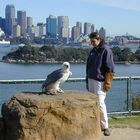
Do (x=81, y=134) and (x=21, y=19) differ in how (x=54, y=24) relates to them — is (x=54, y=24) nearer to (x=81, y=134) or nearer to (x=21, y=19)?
(x=21, y=19)

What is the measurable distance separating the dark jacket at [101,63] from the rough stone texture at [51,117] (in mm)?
478

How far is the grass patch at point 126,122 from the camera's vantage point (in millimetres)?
9945

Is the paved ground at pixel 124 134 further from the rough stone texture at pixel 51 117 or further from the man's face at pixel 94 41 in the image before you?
the man's face at pixel 94 41

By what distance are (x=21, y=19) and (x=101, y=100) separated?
3331 inches

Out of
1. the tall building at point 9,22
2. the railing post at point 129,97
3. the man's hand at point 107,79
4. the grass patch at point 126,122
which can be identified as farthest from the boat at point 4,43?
the man's hand at point 107,79

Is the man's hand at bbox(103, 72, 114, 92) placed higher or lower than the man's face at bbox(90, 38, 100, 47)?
lower

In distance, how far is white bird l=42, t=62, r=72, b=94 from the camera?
Answer: 7791 mm

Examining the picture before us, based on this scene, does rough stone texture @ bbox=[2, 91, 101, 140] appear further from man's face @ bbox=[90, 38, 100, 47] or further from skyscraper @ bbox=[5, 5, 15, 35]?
skyscraper @ bbox=[5, 5, 15, 35]

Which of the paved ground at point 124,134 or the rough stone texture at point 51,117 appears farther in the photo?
the paved ground at point 124,134

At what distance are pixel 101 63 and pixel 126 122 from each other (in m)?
2.67

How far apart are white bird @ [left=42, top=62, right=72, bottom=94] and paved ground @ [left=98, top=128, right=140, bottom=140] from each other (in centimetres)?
129

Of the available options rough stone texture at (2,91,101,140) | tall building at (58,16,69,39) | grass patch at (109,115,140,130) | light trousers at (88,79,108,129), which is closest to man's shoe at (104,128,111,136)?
light trousers at (88,79,108,129)

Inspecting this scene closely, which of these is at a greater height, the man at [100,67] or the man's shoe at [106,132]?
the man at [100,67]

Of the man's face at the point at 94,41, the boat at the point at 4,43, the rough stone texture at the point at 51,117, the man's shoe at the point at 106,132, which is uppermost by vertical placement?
the man's face at the point at 94,41
